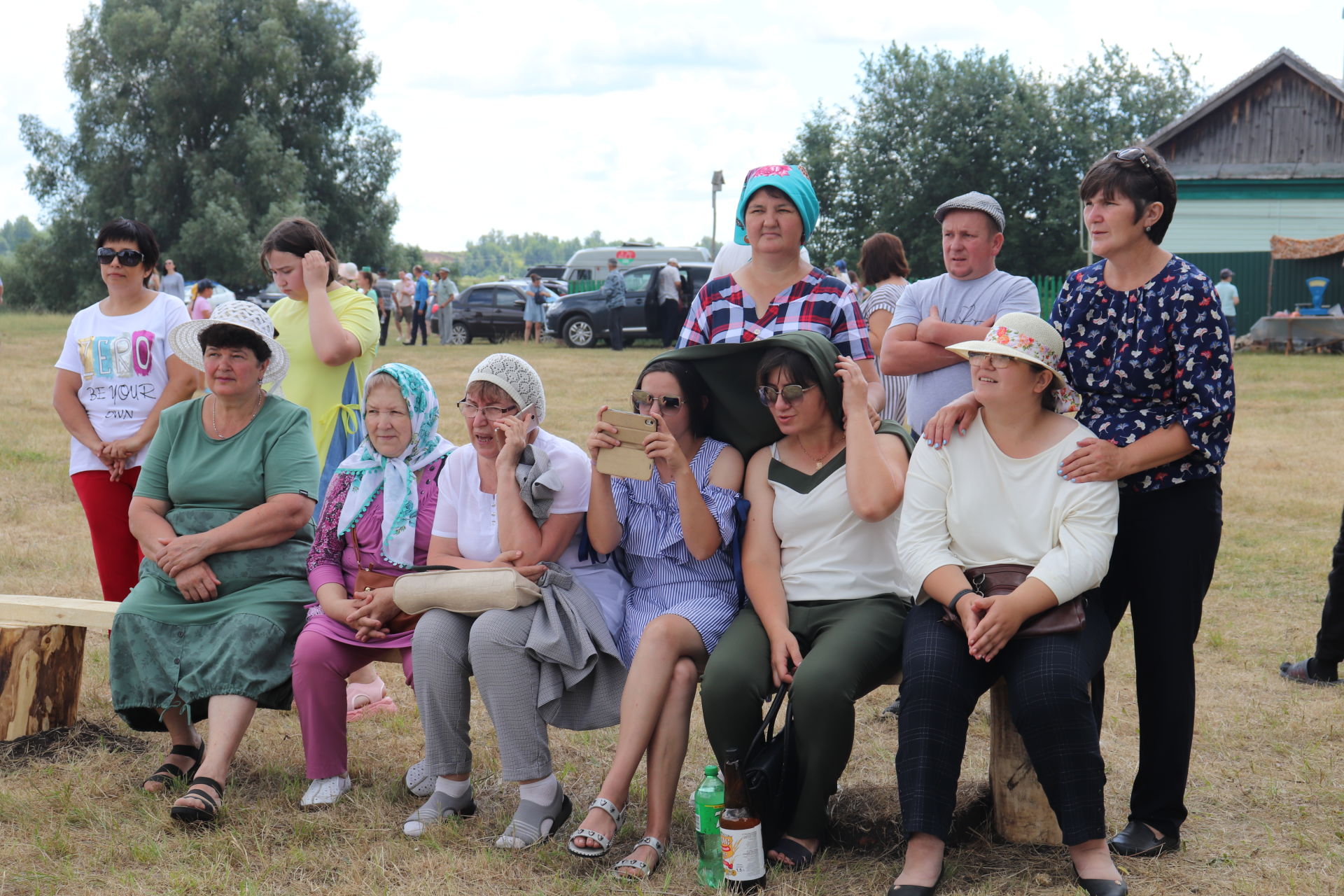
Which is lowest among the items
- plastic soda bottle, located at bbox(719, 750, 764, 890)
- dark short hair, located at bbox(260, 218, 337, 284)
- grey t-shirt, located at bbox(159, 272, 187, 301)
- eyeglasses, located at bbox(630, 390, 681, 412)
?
plastic soda bottle, located at bbox(719, 750, 764, 890)

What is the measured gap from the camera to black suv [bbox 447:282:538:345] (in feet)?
79.4

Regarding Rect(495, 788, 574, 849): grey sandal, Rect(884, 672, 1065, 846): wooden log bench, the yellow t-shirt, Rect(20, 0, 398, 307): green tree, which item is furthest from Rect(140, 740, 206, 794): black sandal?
Rect(20, 0, 398, 307): green tree

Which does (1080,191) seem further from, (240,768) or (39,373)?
(39,373)

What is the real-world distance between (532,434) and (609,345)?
1901 centimetres

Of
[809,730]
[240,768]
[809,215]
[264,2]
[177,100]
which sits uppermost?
[264,2]

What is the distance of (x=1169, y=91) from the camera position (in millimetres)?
40219

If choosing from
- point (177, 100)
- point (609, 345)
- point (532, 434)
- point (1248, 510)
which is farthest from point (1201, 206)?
point (177, 100)

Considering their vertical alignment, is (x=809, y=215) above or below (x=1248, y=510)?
above

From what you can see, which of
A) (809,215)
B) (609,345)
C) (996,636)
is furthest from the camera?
(609,345)

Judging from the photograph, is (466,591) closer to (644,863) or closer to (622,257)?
(644,863)

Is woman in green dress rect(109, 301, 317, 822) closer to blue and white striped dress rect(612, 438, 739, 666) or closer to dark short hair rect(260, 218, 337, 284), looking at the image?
dark short hair rect(260, 218, 337, 284)

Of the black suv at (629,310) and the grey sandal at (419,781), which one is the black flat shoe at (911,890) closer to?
the grey sandal at (419,781)

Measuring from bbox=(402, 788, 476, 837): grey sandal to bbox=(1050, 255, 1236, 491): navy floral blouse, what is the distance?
2.16m

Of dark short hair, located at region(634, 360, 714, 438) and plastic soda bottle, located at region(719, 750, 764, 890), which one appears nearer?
plastic soda bottle, located at region(719, 750, 764, 890)
